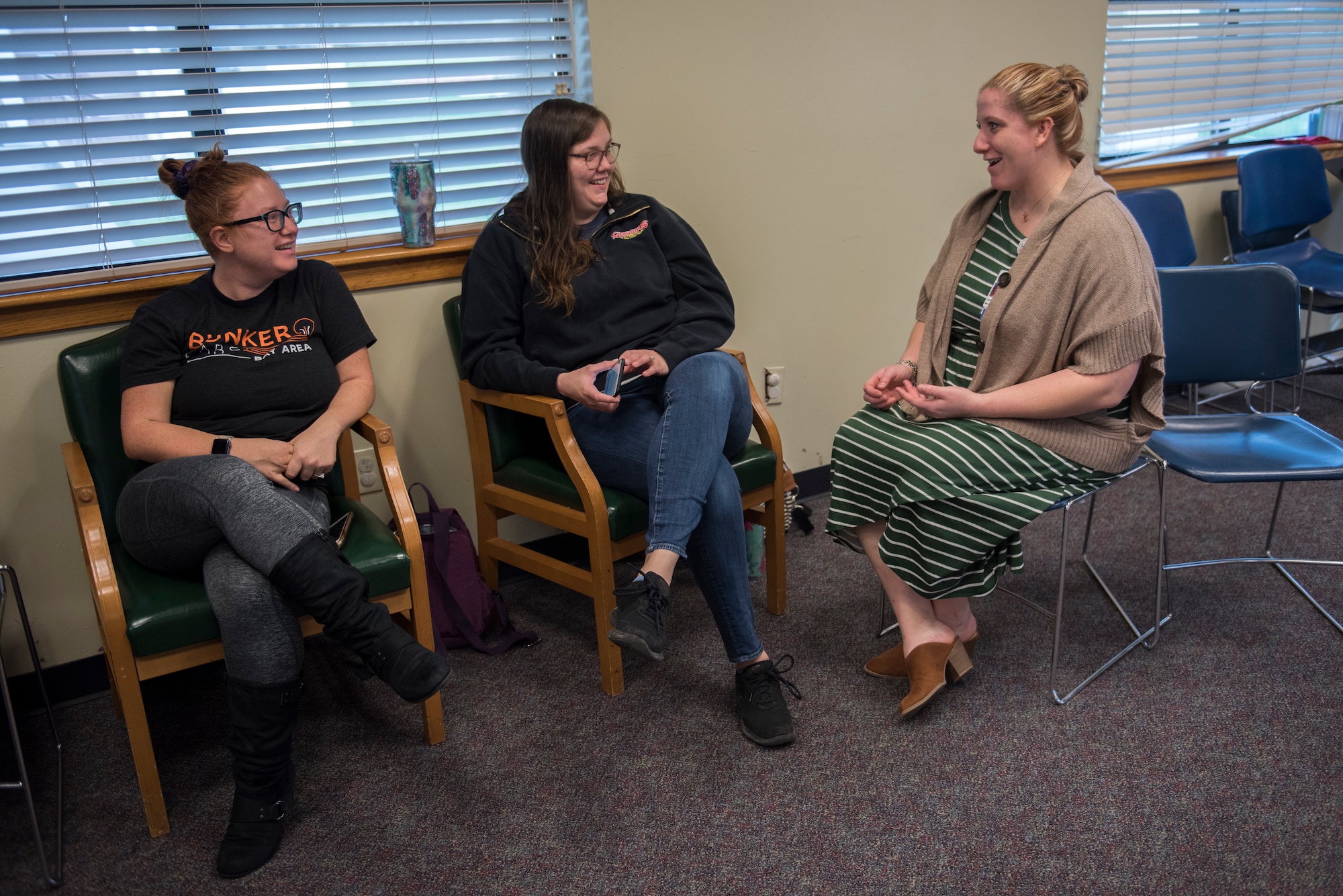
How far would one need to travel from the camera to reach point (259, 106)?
7.50 feet

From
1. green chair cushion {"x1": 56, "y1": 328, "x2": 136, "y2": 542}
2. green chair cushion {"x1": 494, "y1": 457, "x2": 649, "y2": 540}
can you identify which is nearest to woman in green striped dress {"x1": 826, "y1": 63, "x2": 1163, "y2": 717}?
green chair cushion {"x1": 494, "y1": 457, "x2": 649, "y2": 540}

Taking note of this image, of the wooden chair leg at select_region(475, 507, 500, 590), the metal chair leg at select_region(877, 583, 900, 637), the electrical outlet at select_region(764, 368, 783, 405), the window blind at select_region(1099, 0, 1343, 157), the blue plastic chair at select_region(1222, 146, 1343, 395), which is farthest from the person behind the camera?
the window blind at select_region(1099, 0, 1343, 157)

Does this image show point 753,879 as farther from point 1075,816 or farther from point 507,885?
point 1075,816

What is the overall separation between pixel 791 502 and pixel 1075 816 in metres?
1.37

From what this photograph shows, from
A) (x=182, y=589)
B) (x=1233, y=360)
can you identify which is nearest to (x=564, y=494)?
(x=182, y=589)

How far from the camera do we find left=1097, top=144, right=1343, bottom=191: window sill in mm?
3771

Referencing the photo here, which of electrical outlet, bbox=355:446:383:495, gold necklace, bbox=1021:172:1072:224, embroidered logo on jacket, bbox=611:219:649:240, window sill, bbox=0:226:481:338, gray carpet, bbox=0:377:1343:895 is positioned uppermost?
gold necklace, bbox=1021:172:1072:224

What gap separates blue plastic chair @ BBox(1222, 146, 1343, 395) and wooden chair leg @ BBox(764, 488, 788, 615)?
255 centimetres

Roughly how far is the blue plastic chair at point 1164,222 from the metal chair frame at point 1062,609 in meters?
1.52


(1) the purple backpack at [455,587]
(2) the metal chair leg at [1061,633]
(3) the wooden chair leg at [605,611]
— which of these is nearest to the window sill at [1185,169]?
(2) the metal chair leg at [1061,633]

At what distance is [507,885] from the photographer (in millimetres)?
1591

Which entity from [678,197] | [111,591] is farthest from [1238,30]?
[111,591]

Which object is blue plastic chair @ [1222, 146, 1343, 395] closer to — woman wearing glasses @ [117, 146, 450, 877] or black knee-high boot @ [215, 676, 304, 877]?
woman wearing glasses @ [117, 146, 450, 877]

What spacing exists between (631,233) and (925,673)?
1241 mm
